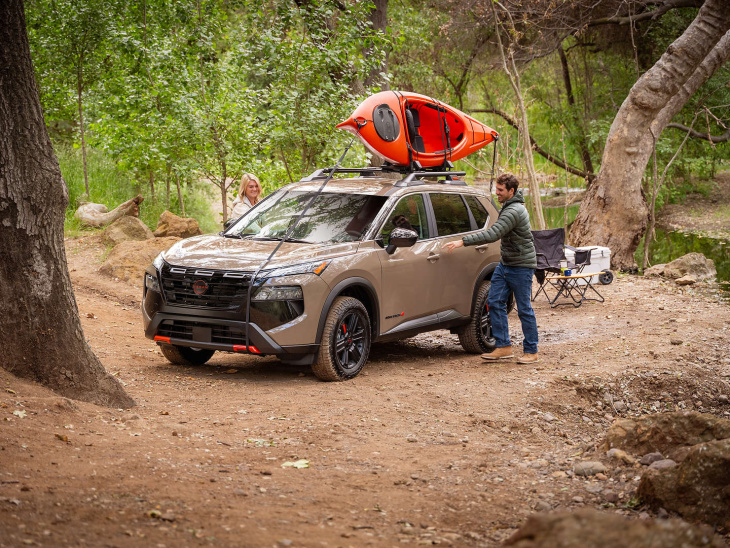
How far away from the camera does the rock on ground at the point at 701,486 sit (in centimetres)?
445

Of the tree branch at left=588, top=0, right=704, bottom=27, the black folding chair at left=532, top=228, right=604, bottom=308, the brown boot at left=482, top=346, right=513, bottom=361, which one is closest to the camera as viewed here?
the brown boot at left=482, top=346, right=513, bottom=361

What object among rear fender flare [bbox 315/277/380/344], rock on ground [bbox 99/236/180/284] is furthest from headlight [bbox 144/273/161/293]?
rock on ground [bbox 99/236/180/284]

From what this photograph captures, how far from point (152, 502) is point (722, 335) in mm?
8812

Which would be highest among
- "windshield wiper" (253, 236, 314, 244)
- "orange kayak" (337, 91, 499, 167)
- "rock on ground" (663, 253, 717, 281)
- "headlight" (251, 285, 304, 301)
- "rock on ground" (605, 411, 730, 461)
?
"orange kayak" (337, 91, 499, 167)

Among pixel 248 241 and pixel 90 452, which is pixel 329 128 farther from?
pixel 90 452

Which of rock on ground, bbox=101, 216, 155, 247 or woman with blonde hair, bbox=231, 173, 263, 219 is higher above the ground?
woman with blonde hair, bbox=231, 173, 263, 219

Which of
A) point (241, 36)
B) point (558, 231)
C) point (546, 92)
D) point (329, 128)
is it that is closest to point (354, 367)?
point (558, 231)

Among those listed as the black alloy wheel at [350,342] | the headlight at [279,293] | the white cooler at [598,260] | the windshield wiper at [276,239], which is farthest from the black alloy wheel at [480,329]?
Answer: the white cooler at [598,260]

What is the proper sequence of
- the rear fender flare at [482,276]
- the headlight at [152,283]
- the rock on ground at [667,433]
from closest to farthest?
the rock on ground at [667,433] < the headlight at [152,283] < the rear fender flare at [482,276]

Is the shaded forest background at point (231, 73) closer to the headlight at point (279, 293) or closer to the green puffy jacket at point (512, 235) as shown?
the green puffy jacket at point (512, 235)

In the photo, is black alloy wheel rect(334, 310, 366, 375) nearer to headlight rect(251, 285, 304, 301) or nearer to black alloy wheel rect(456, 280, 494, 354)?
headlight rect(251, 285, 304, 301)

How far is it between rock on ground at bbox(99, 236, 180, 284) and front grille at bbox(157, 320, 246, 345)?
222 inches

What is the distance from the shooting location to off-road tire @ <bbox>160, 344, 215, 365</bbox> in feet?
27.5

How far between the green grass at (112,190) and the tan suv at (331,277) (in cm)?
972
